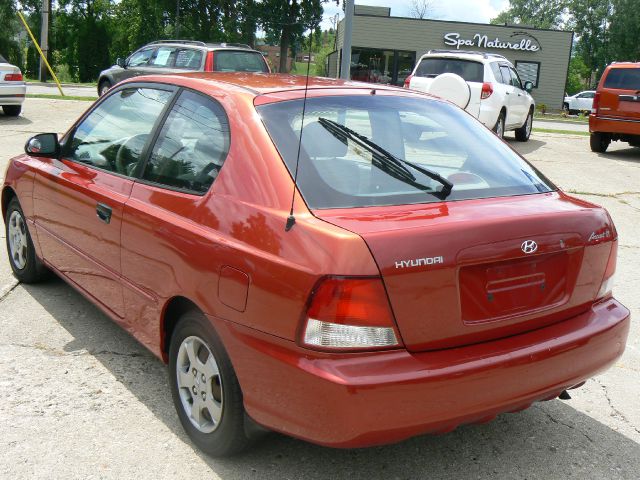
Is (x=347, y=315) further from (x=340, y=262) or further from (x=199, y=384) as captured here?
(x=199, y=384)

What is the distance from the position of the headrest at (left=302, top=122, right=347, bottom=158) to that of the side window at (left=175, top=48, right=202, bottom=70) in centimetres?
1196

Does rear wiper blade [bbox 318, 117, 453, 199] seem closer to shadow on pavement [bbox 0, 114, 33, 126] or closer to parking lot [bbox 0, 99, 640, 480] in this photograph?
parking lot [bbox 0, 99, 640, 480]

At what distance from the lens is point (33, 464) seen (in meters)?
2.98

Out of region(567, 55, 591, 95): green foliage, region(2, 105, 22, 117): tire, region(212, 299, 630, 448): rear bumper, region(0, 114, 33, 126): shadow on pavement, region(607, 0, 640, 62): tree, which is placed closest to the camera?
region(212, 299, 630, 448): rear bumper

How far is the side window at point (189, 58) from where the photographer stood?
1459cm

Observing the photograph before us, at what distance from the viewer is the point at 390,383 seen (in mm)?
2416

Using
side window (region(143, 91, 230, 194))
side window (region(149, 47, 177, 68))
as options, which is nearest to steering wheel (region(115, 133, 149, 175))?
side window (region(143, 91, 230, 194))

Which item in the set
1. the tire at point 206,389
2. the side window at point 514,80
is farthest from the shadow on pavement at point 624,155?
the tire at point 206,389

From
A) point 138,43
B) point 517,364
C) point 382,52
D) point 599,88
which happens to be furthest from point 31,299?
point 138,43

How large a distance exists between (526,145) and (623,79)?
2.37 meters

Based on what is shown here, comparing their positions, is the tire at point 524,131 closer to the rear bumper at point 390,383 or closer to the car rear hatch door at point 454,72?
the car rear hatch door at point 454,72

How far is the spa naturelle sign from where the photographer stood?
140ft

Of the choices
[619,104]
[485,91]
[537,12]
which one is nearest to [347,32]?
[485,91]

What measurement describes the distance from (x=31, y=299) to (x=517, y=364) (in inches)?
138
